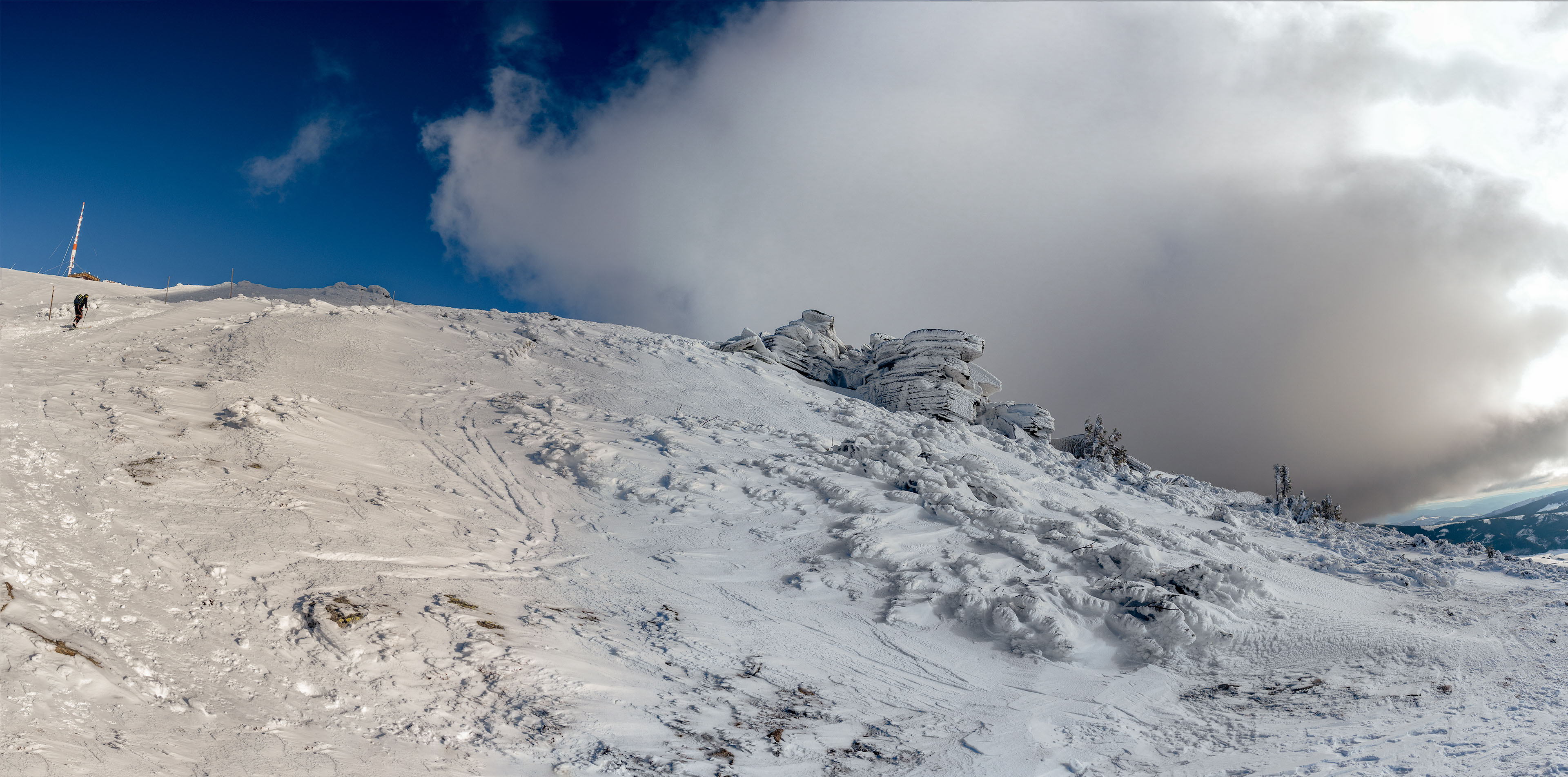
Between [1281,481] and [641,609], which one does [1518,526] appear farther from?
[641,609]

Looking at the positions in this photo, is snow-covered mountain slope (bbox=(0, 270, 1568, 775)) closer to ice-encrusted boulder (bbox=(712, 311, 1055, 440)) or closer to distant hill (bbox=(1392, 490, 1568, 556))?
ice-encrusted boulder (bbox=(712, 311, 1055, 440))

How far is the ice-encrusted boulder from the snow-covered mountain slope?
410 inches

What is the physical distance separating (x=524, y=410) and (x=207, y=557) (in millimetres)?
6932

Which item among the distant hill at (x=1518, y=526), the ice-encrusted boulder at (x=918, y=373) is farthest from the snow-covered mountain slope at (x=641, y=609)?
the distant hill at (x=1518, y=526)

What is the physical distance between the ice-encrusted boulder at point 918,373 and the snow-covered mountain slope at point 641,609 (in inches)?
410

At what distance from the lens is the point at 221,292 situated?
24953 millimetres

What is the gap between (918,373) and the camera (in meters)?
24.2

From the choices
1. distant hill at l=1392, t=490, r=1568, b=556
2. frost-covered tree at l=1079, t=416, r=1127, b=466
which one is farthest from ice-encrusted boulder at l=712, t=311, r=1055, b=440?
distant hill at l=1392, t=490, r=1568, b=556

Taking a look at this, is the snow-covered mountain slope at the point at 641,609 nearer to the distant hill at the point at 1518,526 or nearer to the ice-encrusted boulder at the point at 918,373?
the ice-encrusted boulder at the point at 918,373

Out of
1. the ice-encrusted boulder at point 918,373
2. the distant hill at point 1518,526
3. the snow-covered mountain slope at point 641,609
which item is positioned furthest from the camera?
the distant hill at point 1518,526

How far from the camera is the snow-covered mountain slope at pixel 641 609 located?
194 inches

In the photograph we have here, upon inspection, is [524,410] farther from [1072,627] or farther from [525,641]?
[1072,627]

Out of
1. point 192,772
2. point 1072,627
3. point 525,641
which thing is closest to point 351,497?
point 525,641

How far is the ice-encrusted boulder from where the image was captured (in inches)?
930
